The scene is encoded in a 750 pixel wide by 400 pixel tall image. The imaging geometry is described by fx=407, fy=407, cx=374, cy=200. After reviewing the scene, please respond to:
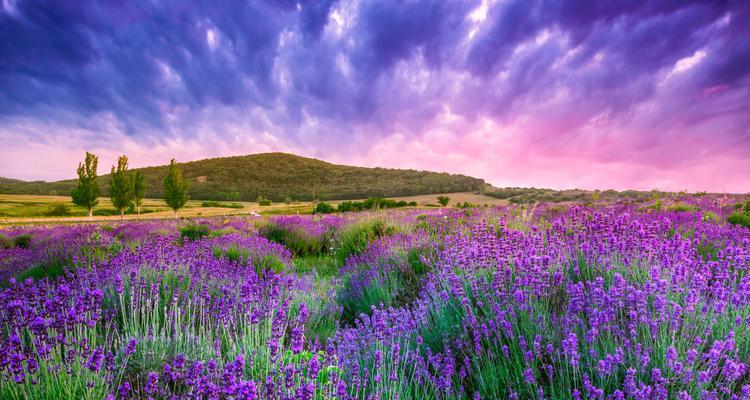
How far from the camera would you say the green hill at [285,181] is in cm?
6288

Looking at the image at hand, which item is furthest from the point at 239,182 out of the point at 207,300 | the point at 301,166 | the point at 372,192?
the point at 207,300

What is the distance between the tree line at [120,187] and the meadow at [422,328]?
130ft

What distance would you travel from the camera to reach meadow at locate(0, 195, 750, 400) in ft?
6.90

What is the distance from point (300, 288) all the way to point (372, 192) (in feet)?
175

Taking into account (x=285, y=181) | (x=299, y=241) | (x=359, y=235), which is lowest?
(x=299, y=241)

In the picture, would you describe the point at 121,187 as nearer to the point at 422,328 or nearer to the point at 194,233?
the point at 194,233

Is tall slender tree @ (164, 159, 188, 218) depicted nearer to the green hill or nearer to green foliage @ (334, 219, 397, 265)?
the green hill

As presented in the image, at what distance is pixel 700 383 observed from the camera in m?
1.79

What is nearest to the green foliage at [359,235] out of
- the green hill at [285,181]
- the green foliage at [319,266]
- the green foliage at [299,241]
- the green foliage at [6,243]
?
the green foliage at [319,266]

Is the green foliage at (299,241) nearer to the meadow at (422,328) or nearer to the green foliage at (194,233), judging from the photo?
the green foliage at (194,233)

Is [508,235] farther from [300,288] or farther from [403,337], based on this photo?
[300,288]

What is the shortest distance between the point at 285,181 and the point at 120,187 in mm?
32203

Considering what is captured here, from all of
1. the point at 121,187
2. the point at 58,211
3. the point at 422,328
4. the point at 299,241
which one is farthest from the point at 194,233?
the point at 58,211

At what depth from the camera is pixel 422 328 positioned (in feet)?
11.5
